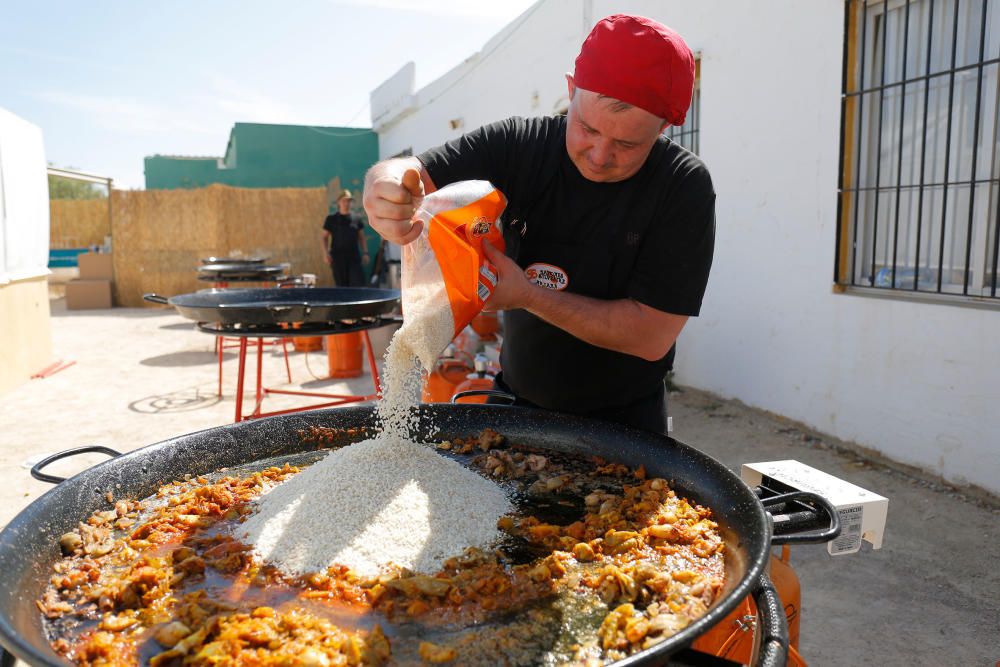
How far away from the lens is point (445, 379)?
14.8 feet

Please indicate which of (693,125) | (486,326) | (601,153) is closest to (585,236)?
(601,153)

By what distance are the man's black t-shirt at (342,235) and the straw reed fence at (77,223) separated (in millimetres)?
9463

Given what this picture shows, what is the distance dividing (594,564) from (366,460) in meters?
0.54

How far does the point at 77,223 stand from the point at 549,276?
60.1ft

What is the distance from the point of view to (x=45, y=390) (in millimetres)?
5914

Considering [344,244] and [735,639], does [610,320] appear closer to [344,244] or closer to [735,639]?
[735,639]

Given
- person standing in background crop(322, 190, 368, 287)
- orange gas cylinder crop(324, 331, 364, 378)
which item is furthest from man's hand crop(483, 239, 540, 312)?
person standing in background crop(322, 190, 368, 287)

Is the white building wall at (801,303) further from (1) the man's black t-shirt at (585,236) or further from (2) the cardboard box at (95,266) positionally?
(2) the cardboard box at (95,266)

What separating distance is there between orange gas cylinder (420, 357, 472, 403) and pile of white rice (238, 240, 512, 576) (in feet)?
9.35

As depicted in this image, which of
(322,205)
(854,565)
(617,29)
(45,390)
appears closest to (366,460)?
(617,29)

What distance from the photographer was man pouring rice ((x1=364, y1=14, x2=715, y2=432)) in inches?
55.2

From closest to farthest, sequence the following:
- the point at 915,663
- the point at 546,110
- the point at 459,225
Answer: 1. the point at 459,225
2. the point at 915,663
3. the point at 546,110

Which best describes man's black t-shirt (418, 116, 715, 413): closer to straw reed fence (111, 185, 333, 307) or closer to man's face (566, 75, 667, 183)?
man's face (566, 75, 667, 183)

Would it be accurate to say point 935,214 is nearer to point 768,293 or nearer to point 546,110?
point 768,293
